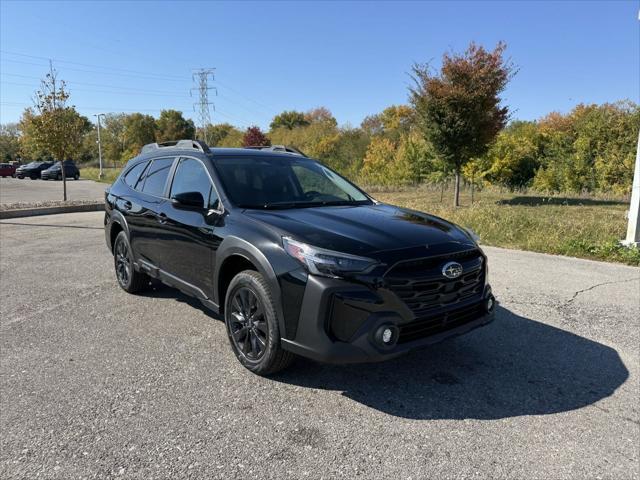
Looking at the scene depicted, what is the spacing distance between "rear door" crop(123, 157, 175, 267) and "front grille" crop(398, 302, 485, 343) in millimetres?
2685

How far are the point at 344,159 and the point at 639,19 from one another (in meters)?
29.7

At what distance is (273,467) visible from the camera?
2.51 metres

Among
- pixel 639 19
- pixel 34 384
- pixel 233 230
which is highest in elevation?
pixel 639 19

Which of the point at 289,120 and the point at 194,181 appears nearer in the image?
the point at 194,181

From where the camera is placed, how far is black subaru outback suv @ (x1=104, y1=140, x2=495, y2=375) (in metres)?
2.94

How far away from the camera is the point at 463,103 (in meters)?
15.1

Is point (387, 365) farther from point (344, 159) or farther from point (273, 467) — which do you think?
point (344, 159)

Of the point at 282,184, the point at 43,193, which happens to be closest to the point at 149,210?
the point at 282,184

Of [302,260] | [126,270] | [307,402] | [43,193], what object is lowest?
[307,402]

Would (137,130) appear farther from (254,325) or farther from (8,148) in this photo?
(254,325)

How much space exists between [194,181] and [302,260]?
1.79 metres

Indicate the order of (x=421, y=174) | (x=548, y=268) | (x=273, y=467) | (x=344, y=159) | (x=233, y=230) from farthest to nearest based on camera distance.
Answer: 1. (x=344, y=159)
2. (x=421, y=174)
3. (x=548, y=268)
4. (x=233, y=230)
5. (x=273, y=467)

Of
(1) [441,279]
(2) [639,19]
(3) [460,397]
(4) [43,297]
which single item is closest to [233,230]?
(1) [441,279]

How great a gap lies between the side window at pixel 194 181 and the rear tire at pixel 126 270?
1289mm
